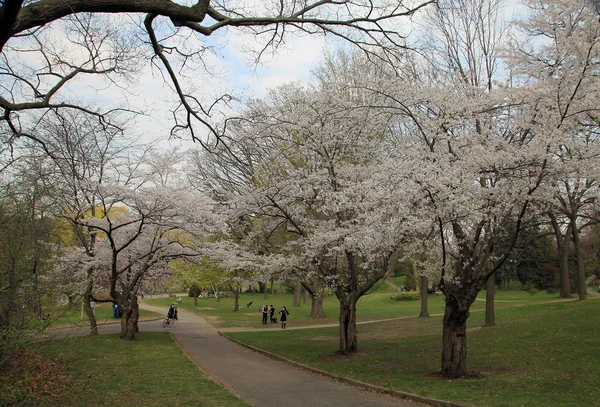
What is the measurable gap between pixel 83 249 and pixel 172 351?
667 centimetres

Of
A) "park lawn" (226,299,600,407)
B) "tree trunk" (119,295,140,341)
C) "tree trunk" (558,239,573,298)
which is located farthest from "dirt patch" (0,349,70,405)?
"tree trunk" (558,239,573,298)

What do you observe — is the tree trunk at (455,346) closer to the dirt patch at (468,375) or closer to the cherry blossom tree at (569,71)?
the dirt patch at (468,375)

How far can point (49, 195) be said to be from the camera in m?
7.55

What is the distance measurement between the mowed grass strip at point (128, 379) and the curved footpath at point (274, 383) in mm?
460

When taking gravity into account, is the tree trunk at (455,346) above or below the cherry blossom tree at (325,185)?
below

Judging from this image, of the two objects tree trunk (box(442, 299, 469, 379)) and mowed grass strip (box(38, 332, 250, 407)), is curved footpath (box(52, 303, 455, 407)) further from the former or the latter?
tree trunk (box(442, 299, 469, 379))

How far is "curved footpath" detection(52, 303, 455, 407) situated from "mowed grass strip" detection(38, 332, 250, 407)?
1.51 feet

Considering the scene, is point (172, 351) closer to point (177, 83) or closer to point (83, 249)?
point (83, 249)

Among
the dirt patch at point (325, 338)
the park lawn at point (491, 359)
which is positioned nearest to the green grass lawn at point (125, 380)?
the park lawn at point (491, 359)

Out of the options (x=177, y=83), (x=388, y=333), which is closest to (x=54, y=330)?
(x=177, y=83)

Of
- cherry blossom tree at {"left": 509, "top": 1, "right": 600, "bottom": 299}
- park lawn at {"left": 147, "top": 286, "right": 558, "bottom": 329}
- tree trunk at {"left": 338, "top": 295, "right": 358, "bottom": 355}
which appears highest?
cherry blossom tree at {"left": 509, "top": 1, "right": 600, "bottom": 299}

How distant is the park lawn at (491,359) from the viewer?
8.75 metres

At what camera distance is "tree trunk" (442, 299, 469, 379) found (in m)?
10.4

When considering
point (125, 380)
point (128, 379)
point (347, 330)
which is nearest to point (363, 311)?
point (347, 330)
